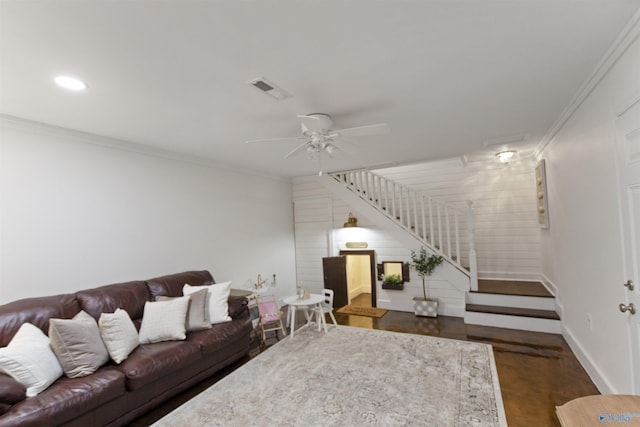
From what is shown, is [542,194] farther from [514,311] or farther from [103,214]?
[103,214]

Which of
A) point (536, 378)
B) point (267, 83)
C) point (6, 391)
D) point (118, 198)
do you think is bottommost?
point (536, 378)

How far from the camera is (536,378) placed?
301cm

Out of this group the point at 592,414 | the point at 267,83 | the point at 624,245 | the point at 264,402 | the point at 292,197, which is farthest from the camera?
the point at 292,197

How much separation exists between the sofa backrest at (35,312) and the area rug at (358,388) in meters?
1.37

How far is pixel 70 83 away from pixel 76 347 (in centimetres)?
209

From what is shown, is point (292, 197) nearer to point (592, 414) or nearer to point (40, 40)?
point (40, 40)

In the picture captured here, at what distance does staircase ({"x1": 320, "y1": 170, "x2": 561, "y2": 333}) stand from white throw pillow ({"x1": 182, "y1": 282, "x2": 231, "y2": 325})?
3178 mm

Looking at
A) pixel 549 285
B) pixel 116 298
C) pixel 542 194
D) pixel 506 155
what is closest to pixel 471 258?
pixel 549 285

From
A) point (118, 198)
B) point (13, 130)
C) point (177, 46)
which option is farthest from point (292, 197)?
point (177, 46)

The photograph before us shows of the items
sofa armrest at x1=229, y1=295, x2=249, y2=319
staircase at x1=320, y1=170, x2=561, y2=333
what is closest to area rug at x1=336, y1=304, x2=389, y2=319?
staircase at x1=320, y1=170, x2=561, y2=333

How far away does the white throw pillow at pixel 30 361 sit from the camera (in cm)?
212

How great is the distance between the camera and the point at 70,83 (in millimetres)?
2238

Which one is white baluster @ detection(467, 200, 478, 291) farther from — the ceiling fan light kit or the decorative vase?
the ceiling fan light kit

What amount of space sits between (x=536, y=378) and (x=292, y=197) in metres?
5.30
